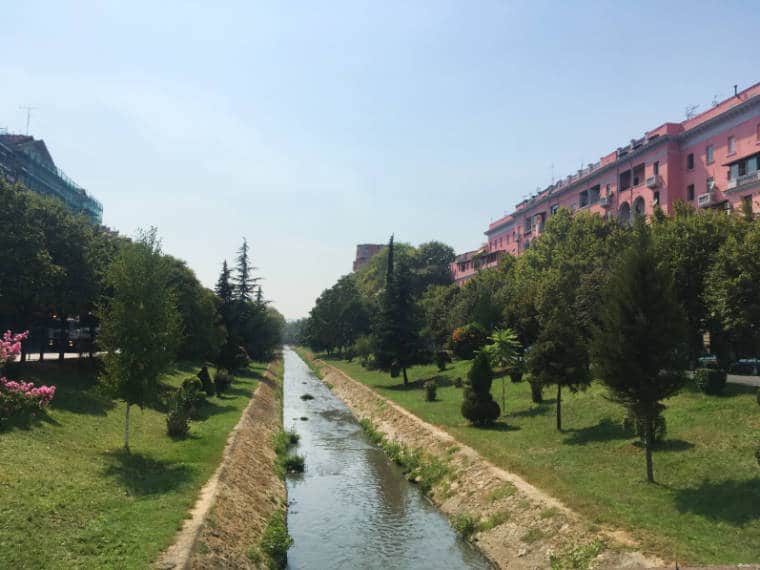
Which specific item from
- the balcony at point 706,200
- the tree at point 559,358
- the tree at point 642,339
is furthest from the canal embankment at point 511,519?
the balcony at point 706,200

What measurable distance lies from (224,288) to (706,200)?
5142cm

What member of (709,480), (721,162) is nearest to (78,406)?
(709,480)

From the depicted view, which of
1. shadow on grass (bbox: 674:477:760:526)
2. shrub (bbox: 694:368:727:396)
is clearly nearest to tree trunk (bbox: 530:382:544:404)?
shrub (bbox: 694:368:727:396)

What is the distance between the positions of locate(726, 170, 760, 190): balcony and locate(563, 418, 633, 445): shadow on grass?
30222mm

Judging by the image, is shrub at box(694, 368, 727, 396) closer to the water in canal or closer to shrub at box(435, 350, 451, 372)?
the water in canal

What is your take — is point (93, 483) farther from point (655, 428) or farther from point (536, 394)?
point (536, 394)

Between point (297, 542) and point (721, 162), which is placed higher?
point (721, 162)

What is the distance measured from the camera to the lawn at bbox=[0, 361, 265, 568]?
12.5m

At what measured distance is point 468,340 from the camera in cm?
6028

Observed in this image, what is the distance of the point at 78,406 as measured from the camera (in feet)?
88.2

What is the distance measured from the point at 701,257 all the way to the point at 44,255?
37620 mm

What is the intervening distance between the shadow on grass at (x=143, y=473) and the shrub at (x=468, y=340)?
42031 millimetres

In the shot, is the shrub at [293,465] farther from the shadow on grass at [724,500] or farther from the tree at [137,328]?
the shadow on grass at [724,500]

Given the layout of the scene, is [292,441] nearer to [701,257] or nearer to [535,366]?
[535,366]
